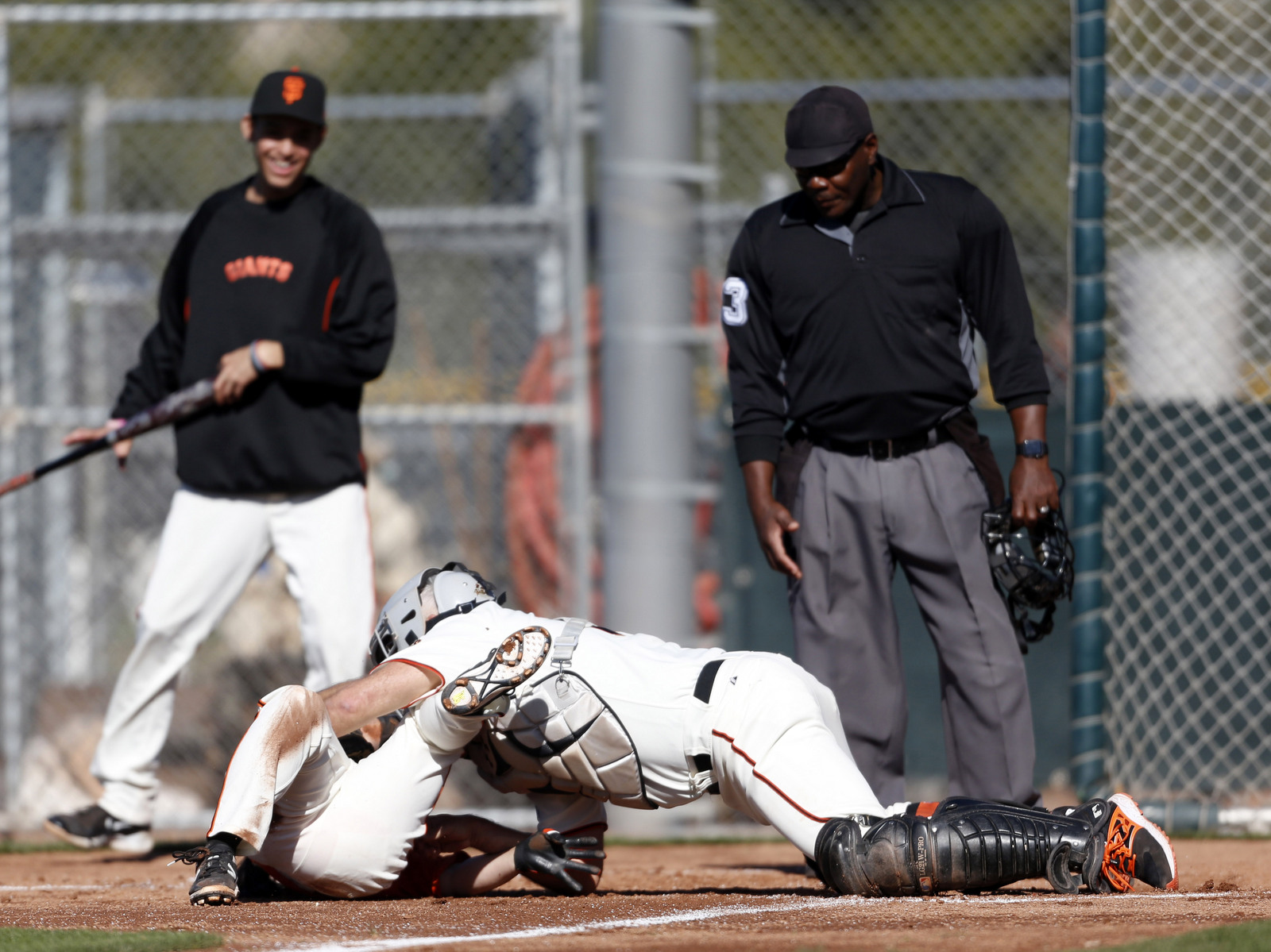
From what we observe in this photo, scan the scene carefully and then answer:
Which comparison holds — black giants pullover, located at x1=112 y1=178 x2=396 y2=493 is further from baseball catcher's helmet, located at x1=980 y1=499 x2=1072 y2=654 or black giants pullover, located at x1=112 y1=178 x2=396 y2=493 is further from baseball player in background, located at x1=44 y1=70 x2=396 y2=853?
baseball catcher's helmet, located at x1=980 y1=499 x2=1072 y2=654

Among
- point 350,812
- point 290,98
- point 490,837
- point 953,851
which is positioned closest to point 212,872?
point 350,812

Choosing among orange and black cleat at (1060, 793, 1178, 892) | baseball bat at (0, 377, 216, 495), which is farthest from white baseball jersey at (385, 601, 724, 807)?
baseball bat at (0, 377, 216, 495)

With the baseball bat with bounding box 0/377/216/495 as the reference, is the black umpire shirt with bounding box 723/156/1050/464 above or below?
above

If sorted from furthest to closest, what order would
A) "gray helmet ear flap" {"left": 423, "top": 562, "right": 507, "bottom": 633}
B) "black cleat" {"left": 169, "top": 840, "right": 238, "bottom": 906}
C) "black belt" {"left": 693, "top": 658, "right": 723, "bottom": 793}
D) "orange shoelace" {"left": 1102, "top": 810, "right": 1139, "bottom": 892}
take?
"gray helmet ear flap" {"left": 423, "top": 562, "right": 507, "bottom": 633} < "black belt" {"left": 693, "top": 658, "right": 723, "bottom": 793} < "orange shoelace" {"left": 1102, "top": 810, "right": 1139, "bottom": 892} < "black cleat" {"left": 169, "top": 840, "right": 238, "bottom": 906}

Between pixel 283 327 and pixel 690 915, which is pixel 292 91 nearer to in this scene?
pixel 283 327

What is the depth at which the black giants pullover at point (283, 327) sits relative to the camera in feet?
17.7

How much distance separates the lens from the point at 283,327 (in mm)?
5477

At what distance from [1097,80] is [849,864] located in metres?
3.31

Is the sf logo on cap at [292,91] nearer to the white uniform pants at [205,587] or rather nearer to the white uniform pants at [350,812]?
the white uniform pants at [205,587]

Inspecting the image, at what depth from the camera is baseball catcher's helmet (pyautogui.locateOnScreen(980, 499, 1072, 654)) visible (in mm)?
4668

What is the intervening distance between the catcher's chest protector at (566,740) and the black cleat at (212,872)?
0.68 meters

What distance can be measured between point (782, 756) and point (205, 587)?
90.5 inches

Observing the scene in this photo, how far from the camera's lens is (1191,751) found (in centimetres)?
645

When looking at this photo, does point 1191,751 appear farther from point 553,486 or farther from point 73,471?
point 73,471
